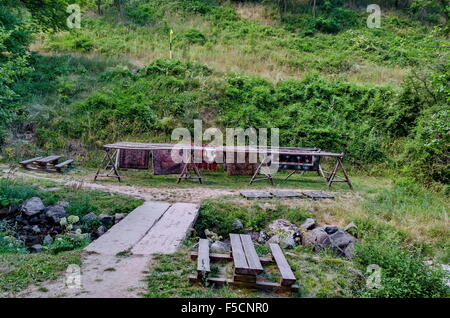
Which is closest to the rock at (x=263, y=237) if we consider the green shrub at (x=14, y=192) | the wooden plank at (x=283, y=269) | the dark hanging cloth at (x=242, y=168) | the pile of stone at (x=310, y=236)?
the pile of stone at (x=310, y=236)

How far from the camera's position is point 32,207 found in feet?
21.6

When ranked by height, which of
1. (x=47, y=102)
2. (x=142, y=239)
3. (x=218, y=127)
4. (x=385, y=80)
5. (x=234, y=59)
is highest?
(x=234, y=59)

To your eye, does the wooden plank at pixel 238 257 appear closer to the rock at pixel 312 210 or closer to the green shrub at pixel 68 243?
the green shrub at pixel 68 243

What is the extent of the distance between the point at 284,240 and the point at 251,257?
6.72ft

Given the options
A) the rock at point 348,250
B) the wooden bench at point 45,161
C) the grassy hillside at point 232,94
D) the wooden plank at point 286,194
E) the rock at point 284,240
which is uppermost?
the grassy hillside at point 232,94

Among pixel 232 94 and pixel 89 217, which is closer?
pixel 89 217

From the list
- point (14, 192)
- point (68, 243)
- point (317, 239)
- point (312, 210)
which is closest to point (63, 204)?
point (14, 192)

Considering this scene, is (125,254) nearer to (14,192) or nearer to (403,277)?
(403,277)

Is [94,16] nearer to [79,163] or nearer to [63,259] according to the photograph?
[79,163]

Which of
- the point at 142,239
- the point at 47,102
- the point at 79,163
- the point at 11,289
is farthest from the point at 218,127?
the point at 11,289

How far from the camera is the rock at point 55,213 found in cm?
640

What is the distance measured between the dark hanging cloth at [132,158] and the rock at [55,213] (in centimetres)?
313
